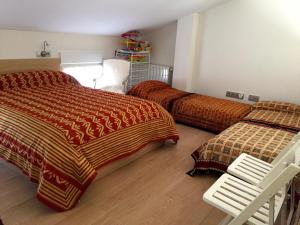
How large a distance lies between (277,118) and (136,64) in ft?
9.10

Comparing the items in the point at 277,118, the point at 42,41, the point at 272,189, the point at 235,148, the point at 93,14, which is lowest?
the point at 235,148

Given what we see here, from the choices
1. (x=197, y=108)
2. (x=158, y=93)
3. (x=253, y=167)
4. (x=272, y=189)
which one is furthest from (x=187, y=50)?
(x=272, y=189)

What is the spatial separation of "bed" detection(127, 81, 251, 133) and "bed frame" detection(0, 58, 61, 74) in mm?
1273

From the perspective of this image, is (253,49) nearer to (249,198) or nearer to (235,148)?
(235,148)

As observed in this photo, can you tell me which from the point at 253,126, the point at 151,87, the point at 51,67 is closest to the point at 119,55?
the point at 151,87

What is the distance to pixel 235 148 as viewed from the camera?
2.24 meters

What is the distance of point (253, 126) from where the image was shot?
110 inches

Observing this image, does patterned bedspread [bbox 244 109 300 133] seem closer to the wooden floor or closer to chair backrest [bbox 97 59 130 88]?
the wooden floor

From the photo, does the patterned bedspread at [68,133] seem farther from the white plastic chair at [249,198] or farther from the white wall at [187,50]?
the white wall at [187,50]

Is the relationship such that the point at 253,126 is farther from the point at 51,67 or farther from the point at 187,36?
the point at 51,67

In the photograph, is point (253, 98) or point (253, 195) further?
point (253, 98)

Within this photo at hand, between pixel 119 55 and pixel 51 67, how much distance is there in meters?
1.53

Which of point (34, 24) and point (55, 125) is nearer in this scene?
point (55, 125)

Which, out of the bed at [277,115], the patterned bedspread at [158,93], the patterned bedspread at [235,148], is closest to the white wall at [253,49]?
the bed at [277,115]
